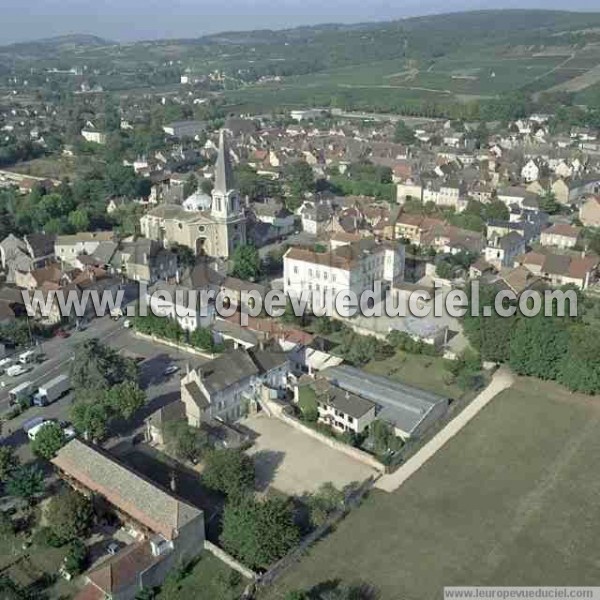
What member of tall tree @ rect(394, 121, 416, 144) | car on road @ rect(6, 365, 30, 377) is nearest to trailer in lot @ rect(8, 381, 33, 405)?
car on road @ rect(6, 365, 30, 377)

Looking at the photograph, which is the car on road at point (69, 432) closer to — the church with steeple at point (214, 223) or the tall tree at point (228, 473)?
the tall tree at point (228, 473)

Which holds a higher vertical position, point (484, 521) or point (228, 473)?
point (228, 473)

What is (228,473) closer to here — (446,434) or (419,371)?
(446,434)

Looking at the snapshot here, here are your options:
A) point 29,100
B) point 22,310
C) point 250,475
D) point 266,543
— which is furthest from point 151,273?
point 29,100

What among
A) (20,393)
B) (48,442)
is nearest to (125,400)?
(48,442)

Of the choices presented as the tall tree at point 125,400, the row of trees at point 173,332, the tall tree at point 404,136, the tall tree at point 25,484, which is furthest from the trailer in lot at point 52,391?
the tall tree at point 404,136
